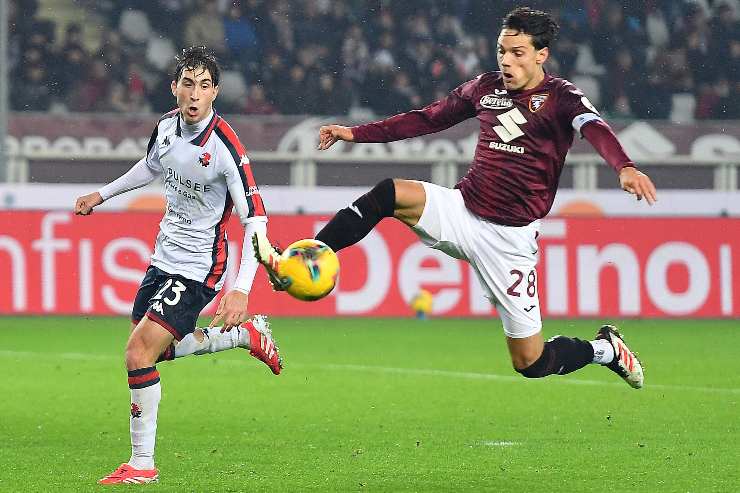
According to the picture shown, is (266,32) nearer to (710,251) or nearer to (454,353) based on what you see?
(710,251)

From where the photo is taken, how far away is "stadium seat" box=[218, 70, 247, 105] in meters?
19.2

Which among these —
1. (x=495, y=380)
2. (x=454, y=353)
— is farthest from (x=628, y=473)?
(x=454, y=353)

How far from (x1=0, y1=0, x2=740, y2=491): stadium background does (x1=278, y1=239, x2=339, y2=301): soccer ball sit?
85 centimetres

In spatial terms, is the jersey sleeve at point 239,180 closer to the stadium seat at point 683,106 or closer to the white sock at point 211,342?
the white sock at point 211,342

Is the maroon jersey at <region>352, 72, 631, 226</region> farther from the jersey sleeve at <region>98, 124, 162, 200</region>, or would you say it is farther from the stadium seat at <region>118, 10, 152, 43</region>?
the stadium seat at <region>118, 10, 152, 43</region>

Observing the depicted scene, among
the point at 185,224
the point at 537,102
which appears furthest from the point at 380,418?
the point at 537,102

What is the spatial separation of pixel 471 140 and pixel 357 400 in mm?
8736

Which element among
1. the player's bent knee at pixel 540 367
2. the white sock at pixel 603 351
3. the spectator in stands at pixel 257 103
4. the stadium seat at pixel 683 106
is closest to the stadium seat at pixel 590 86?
the stadium seat at pixel 683 106

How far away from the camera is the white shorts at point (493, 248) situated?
687 cm

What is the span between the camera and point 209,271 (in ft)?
23.1

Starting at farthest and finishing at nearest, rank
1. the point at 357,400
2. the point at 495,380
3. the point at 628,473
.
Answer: the point at 495,380 < the point at 357,400 < the point at 628,473

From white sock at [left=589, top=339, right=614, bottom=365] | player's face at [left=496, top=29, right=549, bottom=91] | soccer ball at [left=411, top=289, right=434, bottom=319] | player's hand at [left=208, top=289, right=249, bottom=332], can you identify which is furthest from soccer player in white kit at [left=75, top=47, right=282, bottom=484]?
soccer ball at [left=411, top=289, right=434, bottom=319]

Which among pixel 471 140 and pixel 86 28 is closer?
pixel 471 140

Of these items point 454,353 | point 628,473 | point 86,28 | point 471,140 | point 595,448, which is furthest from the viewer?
point 86,28
